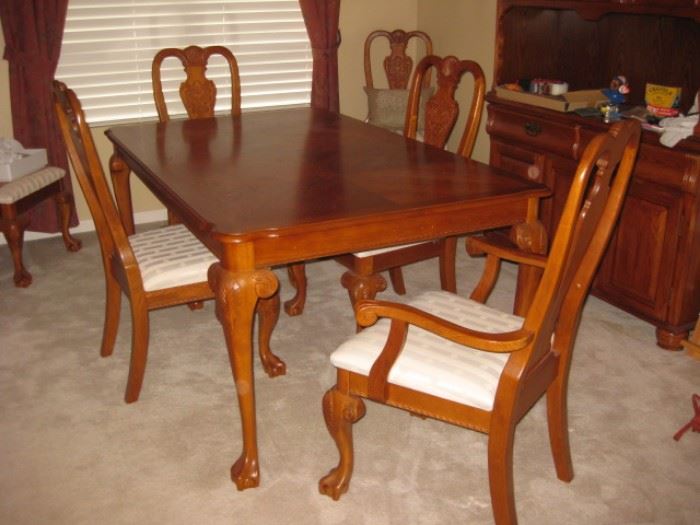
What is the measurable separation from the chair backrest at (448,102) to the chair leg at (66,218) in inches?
72.5

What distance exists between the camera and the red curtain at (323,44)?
4.38 metres

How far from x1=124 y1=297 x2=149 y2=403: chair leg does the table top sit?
360 millimetres

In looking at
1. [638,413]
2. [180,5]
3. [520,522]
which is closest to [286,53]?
[180,5]

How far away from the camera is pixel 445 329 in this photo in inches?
66.2

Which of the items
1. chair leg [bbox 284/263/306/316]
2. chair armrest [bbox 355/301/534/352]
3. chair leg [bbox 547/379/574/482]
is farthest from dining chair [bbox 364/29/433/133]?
chair armrest [bbox 355/301/534/352]

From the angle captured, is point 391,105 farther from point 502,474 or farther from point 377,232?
point 502,474

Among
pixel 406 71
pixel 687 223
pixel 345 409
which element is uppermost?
pixel 406 71

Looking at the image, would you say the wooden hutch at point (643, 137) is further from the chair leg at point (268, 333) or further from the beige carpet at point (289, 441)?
the chair leg at point (268, 333)

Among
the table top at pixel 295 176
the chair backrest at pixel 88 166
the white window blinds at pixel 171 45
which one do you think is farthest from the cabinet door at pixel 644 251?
the white window blinds at pixel 171 45

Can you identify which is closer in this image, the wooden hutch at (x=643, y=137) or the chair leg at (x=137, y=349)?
the chair leg at (x=137, y=349)

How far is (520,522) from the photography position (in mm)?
1977

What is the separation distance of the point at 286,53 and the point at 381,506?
3165 millimetres

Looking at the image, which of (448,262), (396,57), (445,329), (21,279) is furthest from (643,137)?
(21,279)

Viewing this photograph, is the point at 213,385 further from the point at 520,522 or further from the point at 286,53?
the point at 286,53
